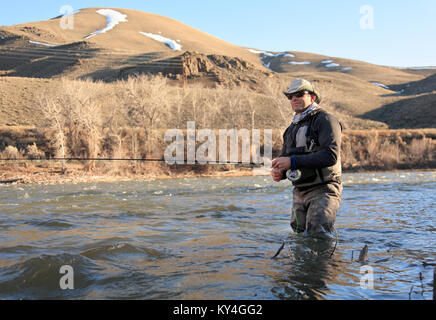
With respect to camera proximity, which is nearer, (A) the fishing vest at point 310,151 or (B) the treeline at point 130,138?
(A) the fishing vest at point 310,151

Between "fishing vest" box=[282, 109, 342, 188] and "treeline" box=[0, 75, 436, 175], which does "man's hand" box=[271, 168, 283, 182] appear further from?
"treeline" box=[0, 75, 436, 175]

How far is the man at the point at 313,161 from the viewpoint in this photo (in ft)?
17.3

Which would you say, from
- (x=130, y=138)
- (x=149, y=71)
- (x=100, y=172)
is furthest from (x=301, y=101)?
(x=149, y=71)

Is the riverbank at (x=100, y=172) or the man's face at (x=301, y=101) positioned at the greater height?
the man's face at (x=301, y=101)

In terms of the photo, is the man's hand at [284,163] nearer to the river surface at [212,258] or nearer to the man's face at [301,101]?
the man's face at [301,101]

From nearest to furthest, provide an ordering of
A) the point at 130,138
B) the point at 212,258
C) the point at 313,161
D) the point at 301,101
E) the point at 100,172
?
the point at 313,161, the point at 301,101, the point at 212,258, the point at 100,172, the point at 130,138

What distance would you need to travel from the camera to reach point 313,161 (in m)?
5.21

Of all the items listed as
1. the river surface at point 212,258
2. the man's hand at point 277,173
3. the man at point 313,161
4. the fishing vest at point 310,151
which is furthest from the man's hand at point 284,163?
the river surface at point 212,258

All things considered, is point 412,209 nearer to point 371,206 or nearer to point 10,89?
point 371,206

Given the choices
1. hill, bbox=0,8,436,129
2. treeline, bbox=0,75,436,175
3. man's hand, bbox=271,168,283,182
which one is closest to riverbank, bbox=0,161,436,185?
treeline, bbox=0,75,436,175

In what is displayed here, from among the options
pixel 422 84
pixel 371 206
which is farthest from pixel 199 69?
pixel 371 206

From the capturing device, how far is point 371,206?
12.6 metres

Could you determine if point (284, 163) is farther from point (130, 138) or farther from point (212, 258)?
point (130, 138)

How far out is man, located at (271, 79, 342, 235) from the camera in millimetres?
5270
